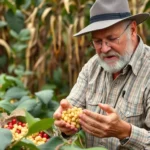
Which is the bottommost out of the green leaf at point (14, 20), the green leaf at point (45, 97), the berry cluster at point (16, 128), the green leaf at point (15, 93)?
the green leaf at point (15, 93)

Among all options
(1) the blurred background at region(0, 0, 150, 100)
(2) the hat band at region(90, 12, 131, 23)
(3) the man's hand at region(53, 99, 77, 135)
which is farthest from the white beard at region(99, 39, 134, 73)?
(1) the blurred background at region(0, 0, 150, 100)

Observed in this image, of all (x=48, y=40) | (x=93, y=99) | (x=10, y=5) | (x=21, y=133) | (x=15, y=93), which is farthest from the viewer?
(x=48, y=40)

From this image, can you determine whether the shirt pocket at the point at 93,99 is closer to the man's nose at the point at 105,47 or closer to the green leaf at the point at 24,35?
the man's nose at the point at 105,47

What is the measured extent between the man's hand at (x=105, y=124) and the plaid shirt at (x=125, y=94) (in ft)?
0.17

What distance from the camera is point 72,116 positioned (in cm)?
200

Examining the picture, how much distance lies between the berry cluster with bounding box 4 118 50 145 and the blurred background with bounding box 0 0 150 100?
4.72 feet

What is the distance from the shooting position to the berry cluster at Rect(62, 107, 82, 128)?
199cm

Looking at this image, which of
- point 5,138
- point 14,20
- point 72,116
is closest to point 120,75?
point 72,116

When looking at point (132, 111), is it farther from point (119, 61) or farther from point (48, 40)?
point (48, 40)

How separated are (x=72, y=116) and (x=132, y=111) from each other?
0.28m

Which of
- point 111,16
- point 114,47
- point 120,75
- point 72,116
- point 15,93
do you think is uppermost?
point 111,16

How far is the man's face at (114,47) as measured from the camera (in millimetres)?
2141

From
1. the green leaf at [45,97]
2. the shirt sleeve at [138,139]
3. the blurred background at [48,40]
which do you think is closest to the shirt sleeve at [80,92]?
the green leaf at [45,97]

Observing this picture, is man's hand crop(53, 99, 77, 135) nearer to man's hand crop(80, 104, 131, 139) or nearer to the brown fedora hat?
man's hand crop(80, 104, 131, 139)
